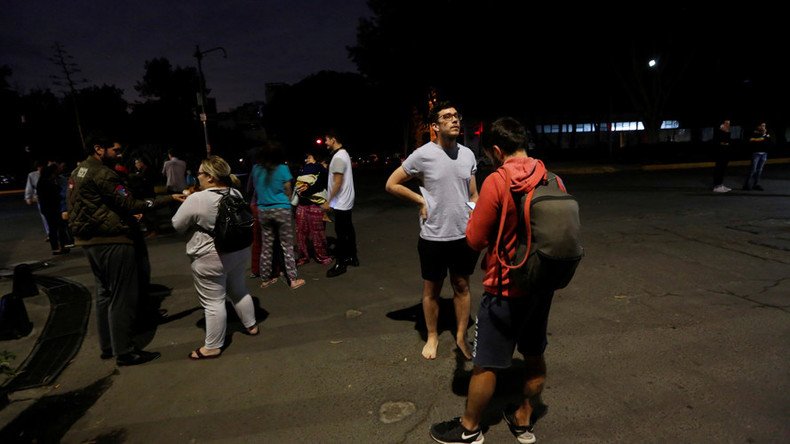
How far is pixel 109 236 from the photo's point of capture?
3764mm

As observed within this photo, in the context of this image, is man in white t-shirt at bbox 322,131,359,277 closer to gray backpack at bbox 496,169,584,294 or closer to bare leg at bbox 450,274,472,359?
bare leg at bbox 450,274,472,359

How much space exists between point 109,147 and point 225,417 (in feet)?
8.19

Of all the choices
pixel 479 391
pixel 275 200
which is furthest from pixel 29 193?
pixel 479 391

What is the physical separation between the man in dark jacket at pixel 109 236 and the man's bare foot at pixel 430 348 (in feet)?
7.92

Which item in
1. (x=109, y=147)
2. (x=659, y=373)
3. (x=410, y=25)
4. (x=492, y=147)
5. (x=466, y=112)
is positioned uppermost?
(x=410, y=25)

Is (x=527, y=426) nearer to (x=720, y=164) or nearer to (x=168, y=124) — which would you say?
(x=720, y=164)

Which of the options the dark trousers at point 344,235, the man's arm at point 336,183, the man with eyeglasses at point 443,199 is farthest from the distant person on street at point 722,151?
the man with eyeglasses at point 443,199

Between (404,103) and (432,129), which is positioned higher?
(404,103)

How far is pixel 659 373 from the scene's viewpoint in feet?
10.9

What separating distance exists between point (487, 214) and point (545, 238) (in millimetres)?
313

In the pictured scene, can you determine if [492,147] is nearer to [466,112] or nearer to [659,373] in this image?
[659,373]

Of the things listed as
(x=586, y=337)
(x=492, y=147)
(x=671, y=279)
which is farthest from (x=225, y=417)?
(x=671, y=279)

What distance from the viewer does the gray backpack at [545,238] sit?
2109mm

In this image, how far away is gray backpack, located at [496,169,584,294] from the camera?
2109mm
